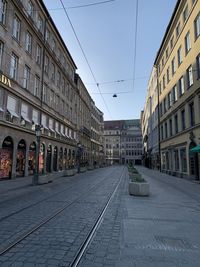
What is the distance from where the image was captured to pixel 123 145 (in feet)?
374

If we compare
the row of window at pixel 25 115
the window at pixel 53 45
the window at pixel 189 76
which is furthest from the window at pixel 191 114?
the window at pixel 53 45

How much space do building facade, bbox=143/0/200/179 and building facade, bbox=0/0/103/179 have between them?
47.0 ft

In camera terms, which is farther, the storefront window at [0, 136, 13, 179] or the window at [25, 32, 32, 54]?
the window at [25, 32, 32, 54]

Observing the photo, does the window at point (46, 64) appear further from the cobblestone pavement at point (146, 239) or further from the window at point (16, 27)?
the cobblestone pavement at point (146, 239)

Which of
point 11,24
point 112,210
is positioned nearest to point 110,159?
point 11,24

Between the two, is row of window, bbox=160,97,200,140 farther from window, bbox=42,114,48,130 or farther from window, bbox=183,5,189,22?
window, bbox=42,114,48,130

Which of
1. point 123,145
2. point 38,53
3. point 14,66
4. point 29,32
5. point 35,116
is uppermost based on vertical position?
point 29,32

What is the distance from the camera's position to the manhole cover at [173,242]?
5.01m

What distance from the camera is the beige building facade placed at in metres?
21.1

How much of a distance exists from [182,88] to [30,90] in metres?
16.6

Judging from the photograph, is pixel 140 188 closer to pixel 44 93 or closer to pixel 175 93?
pixel 175 93

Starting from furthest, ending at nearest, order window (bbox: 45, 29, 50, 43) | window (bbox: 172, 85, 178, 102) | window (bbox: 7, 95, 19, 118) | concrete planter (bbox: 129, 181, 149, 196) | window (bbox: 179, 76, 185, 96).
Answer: window (bbox: 45, 29, 50, 43), window (bbox: 172, 85, 178, 102), window (bbox: 179, 76, 185, 96), window (bbox: 7, 95, 19, 118), concrete planter (bbox: 129, 181, 149, 196)

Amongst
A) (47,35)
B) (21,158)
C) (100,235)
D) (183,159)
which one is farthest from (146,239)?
(47,35)

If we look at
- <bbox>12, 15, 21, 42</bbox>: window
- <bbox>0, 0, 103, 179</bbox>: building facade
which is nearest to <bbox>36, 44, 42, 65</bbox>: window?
<bbox>0, 0, 103, 179</bbox>: building facade
